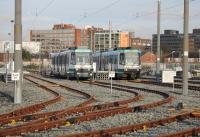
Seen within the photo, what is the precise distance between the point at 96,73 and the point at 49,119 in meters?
39.2

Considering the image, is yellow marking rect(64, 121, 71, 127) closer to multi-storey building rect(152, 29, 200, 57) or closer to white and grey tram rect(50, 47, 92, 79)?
white and grey tram rect(50, 47, 92, 79)

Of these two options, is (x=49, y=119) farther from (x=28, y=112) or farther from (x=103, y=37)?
(x=103, y=37)

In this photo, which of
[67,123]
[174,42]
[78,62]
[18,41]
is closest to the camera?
[67,123]

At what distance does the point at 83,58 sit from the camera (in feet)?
163

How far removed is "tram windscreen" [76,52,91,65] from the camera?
4938 cm

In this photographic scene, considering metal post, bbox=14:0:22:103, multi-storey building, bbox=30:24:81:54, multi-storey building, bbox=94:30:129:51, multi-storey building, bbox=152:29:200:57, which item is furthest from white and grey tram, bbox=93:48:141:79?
multi-storey building, bbox=152:29:200:57

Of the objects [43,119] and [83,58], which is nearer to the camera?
[43,119]

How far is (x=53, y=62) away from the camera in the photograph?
60.6 m

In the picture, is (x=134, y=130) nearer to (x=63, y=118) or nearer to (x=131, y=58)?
(x=63, y=118)

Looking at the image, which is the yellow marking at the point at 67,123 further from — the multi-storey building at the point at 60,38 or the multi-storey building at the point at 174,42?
the multi-storey building at the point at 174,42

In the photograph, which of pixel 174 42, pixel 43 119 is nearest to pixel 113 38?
pixel 174 42

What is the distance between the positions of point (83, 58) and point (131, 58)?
473 cm

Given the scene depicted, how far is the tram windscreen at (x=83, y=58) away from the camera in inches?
1944

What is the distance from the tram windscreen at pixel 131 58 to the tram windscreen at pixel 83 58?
12.4 ft
